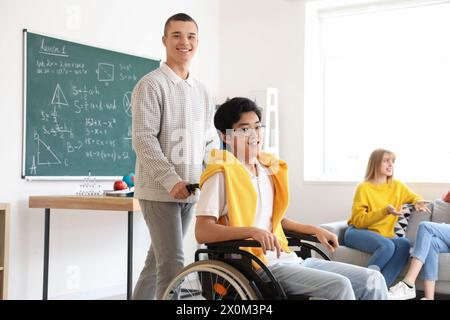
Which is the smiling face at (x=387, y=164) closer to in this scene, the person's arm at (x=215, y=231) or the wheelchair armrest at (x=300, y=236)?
the wheelchair armrest at (x=300, y=236)

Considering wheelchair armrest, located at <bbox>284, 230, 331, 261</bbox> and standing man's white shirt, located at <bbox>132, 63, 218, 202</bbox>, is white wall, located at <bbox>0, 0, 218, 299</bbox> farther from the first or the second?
wheelchair armrest, located at <bbox>284, 230, 331, 261</bbox>

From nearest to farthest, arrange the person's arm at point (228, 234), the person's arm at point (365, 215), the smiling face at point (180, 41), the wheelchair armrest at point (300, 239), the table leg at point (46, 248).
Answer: the person's arm at point (228, 234) → the wheelchair armrest at point (300, 239) → the smiling face at point (180, 41) → the table leg at point (46, 248) → the person's arm at point (365, 215)

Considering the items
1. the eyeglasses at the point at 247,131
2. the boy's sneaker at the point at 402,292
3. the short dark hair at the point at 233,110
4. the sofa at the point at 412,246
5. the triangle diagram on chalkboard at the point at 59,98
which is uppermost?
the triangle diagram on chalkboard at the point at 59,98

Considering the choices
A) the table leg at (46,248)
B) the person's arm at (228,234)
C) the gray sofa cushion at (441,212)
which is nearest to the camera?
the person's arm at (228,234)

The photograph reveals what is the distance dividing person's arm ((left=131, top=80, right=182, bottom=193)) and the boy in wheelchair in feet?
0.87

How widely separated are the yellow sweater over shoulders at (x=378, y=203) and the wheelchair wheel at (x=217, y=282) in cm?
208

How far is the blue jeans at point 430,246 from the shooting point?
3.69m

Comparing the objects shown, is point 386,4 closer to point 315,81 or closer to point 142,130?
point 315,81

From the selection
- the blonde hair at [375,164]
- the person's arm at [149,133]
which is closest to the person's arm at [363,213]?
the blonde hair at [375,164]

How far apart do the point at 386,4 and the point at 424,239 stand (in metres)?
2.04

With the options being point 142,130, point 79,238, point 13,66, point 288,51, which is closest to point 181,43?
point 142,130

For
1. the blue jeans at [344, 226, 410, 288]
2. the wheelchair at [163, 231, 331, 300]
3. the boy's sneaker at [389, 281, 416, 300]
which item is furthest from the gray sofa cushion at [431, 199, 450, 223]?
the wheelchair at [163, 231, 331, 300]

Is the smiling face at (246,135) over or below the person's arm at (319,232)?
over

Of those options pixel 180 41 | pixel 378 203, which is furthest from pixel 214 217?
pixel 378 203
